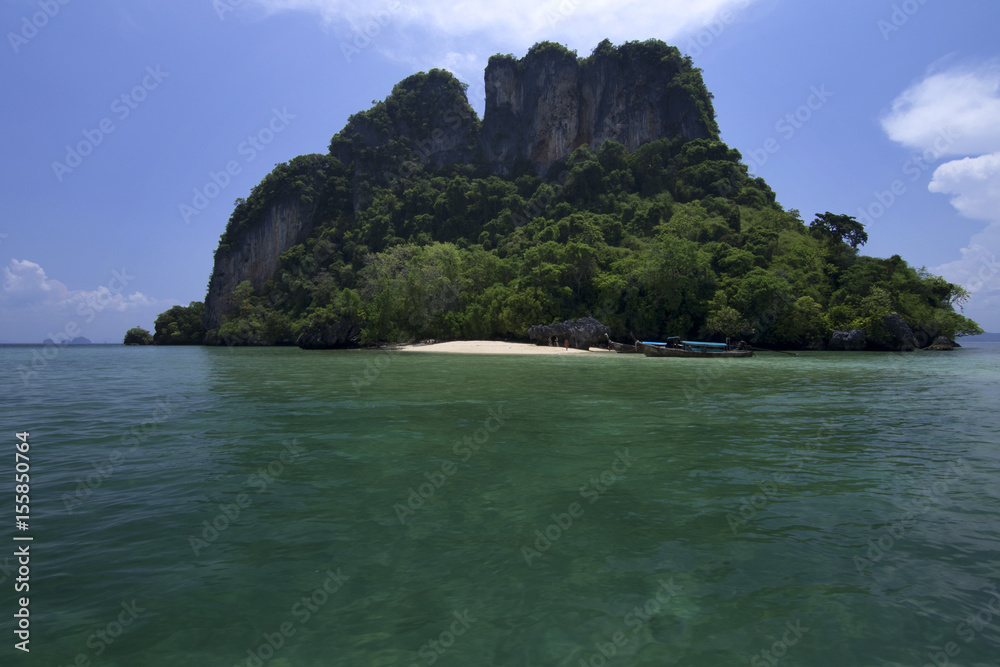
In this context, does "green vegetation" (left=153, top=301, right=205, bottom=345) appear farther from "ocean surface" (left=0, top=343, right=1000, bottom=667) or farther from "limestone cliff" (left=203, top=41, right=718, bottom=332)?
"ocean surface" (left=0, top=343, right=1000, bottom=667)

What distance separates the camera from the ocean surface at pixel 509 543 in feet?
13.0

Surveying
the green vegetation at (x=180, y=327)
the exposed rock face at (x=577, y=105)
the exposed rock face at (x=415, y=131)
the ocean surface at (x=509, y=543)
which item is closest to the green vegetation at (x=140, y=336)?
the green vegetation at (x=180, y=327)

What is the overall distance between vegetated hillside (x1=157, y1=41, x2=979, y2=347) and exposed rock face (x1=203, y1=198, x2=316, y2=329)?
1.54ft

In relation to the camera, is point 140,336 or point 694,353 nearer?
point 694,353

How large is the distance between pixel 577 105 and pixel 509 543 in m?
121

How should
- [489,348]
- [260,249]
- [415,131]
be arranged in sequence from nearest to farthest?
[489,348] → [260,249] → [415,131]

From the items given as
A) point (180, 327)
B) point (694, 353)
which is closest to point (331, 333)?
point (694, 353)

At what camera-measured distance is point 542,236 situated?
7762 centimetres

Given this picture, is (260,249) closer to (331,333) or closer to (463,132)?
(463,132)

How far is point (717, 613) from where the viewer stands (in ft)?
14.1

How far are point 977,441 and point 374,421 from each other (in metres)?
14.0

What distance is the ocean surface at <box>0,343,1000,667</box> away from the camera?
13.0 ft

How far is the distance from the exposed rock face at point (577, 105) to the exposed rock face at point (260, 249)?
46.5 m

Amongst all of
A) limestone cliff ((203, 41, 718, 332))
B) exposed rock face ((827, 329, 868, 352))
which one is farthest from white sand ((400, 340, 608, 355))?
limestone cliff ((203, 41, 718, 332))
